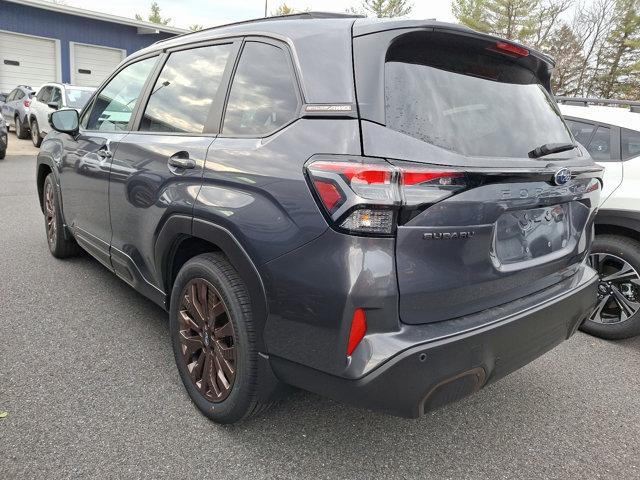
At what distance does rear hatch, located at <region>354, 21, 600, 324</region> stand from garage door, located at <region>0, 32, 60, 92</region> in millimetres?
22159

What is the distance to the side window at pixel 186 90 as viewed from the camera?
2430 mm

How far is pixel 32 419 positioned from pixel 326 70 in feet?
6.79

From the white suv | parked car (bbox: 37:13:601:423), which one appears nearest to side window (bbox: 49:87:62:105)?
parked car (bbox: 37:13:601:423)

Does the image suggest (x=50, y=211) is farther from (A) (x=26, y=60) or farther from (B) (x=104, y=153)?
(A) (x=26, y=60)

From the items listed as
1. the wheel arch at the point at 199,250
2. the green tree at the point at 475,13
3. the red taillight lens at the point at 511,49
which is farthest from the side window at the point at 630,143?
the green tree at the point at 475,13

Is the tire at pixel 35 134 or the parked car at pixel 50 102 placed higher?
the parked car at pixel 50 102

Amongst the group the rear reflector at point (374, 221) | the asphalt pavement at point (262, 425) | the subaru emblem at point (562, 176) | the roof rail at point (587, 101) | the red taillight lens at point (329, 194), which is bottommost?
the asphalt pavement at point (262, 425)

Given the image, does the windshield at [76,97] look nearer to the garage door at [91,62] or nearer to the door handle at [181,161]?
the garage door at [91,62]

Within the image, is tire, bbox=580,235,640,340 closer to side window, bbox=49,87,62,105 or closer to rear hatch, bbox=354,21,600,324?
rear hatch, bbox=354,21,600,324

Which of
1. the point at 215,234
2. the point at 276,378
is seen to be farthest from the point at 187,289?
the point at 276,378

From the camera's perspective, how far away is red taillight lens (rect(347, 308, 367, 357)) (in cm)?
163

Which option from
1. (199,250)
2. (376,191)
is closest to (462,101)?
(376,191)

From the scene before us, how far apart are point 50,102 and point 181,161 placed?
1233 centimetres

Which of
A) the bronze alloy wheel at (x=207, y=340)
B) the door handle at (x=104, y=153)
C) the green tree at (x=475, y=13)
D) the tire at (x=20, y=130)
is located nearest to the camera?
the bronze alloy wheel at (x=207, y=340)
